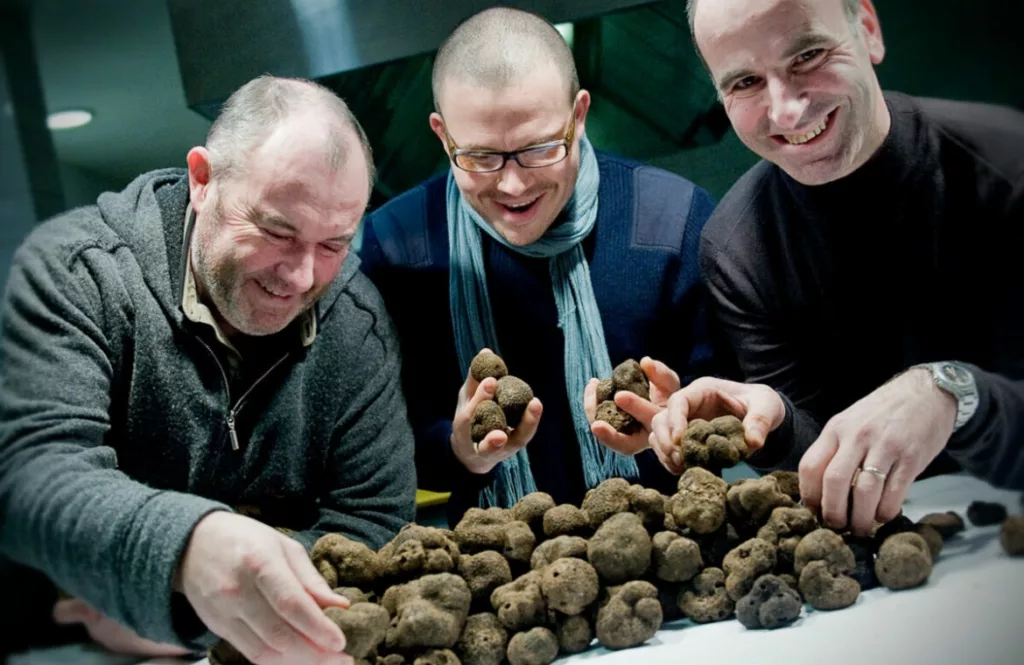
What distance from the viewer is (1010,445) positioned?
38.8 inches

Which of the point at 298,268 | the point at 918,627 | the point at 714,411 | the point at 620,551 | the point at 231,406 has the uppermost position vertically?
the point at 298,268

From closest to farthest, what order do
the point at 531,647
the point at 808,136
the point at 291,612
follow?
1. the point at 291,612
2. the point at 531,647
3. the point at 808,136

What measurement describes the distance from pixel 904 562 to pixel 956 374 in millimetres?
218

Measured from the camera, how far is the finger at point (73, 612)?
85 centimetres

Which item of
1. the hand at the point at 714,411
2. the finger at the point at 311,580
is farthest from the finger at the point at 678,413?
the finger at the point at 311,580

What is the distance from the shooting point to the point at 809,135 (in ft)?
3.47

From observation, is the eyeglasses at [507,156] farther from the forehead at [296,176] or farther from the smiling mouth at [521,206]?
the forehead at [296,176]

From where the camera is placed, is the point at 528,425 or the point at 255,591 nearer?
the point at 255,591

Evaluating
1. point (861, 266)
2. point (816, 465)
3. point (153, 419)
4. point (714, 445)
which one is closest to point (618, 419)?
point (714, 445)

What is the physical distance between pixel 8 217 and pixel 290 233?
0.30 meters

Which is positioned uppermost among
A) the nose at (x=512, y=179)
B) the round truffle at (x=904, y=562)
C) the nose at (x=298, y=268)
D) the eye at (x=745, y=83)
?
the eye at (x=745, y=83)

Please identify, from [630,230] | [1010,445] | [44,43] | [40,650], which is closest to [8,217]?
[44,43]

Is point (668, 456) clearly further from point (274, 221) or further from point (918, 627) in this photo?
point (274, 221)

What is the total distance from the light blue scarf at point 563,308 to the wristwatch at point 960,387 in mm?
392
